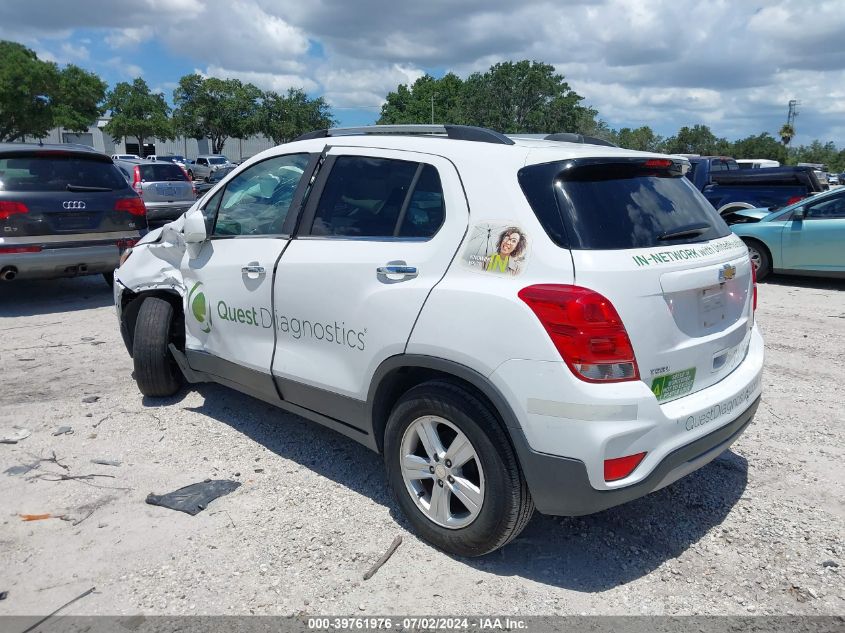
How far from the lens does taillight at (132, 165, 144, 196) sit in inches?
586

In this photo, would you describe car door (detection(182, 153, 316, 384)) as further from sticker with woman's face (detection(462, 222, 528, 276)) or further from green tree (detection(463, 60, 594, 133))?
green tree (detection(463, 60, 594, 133))

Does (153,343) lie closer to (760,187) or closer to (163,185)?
(163,185)

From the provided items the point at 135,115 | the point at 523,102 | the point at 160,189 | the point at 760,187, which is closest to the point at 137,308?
the point at 160,189

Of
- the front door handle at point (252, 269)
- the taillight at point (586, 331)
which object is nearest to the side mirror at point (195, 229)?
the front door handle at point (252, 269)

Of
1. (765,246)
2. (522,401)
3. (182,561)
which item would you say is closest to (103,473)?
(182,561)

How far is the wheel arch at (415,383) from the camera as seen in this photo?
2715 mm

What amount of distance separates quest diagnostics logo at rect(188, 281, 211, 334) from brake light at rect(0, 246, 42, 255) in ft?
13.6

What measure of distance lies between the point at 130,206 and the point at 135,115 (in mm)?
58706

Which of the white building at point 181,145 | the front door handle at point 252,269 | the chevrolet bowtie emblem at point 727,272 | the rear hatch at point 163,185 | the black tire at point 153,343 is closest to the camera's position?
the chevrolet bowtie emblem at point 727,272

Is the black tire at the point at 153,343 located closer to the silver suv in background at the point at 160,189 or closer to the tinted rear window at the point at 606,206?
the tinted rear window at the point at 606,206

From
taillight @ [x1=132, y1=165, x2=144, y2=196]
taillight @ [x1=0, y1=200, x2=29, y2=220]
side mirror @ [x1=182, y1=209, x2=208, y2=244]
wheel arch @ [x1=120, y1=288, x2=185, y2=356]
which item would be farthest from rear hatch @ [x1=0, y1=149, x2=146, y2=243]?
taillight @ [x1=132, y1=165, x2=144, y2=196]

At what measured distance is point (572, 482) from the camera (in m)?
2.63

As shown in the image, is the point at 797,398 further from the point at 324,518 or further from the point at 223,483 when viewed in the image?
the point at 223,483

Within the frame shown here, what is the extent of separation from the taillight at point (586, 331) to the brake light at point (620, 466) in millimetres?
315
